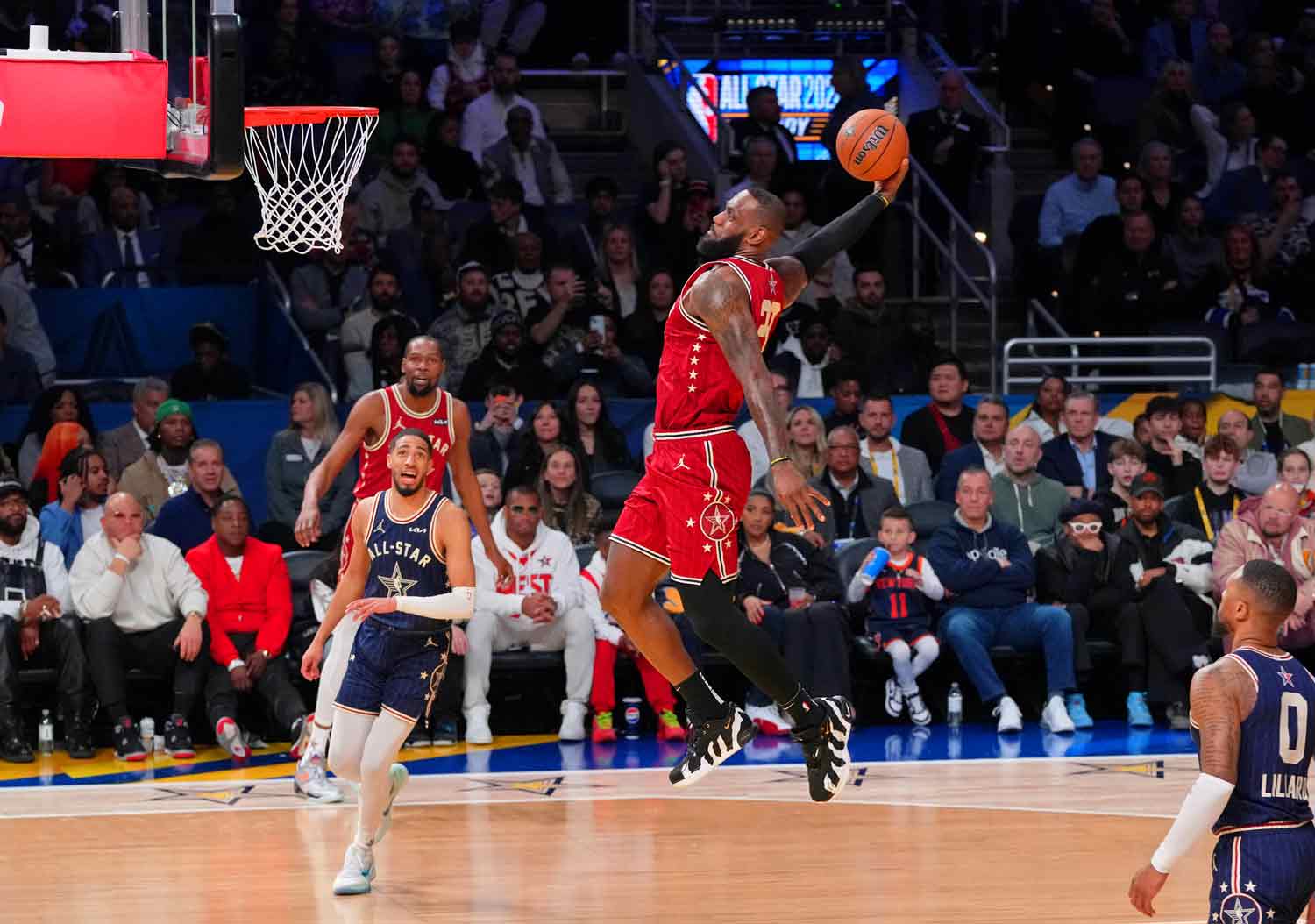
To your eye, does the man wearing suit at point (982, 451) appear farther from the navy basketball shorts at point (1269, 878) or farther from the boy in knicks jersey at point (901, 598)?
the navy basketball shorts at point (1269, 878)

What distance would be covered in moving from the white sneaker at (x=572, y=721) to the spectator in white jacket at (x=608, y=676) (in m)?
0.09

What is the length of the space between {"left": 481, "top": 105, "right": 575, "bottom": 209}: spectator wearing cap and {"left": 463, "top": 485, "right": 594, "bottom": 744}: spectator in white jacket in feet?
12.9

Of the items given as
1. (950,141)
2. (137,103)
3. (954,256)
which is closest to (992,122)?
(950,141)

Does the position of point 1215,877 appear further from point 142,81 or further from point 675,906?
point 142,81

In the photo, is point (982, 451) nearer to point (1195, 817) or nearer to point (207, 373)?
point (207, 373)

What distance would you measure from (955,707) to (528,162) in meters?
5.44

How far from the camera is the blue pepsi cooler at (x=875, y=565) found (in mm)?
10547

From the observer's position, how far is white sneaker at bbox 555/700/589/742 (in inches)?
408

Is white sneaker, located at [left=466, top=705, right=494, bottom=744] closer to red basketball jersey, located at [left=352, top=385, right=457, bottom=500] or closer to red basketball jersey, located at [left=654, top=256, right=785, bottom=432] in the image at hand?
red basketball jersey, located at [left=352, top=385, right=457, bottom=500]

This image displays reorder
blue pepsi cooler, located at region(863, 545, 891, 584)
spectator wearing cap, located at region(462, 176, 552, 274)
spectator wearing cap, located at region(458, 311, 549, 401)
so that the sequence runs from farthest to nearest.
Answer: spectator wearing cap, located at region(462, 176, 552, 274) → spectator wearing cap, located at region(458, 311, 549, 401) → blue pepsi cooler, located at region(863, 545, 891, 584)

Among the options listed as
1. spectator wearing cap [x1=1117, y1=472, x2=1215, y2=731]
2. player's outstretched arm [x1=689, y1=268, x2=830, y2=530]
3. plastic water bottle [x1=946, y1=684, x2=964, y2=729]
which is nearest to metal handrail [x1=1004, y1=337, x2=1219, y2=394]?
spectator wearing cap [x1=1117, y1=472, x2=1215, y2=731]

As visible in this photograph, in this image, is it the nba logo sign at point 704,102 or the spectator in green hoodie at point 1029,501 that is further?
the nba logo sign at point 704,102

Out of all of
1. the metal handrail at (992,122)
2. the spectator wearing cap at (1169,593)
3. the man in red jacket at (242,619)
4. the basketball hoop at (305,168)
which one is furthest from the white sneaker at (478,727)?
the metal handrail at (992,122)

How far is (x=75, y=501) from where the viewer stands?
10430mm
